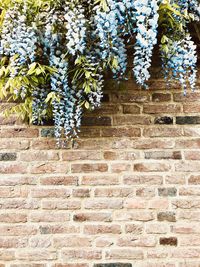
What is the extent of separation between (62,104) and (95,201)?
64 centimetres

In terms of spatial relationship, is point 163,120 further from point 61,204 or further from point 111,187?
point 61,204

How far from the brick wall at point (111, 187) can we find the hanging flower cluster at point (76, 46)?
0.19 meters

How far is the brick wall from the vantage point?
2746 mm

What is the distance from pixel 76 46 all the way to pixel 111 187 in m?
0.91

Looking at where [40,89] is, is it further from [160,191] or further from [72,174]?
[160,191]

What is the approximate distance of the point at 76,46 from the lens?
7.87 feet

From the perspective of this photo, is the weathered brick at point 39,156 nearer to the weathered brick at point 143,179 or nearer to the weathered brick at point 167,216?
the weathered brick at point 143,179

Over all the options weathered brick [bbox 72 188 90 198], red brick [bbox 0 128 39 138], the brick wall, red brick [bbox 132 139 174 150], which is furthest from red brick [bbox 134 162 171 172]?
red brick [bbox 0 128 39 138]

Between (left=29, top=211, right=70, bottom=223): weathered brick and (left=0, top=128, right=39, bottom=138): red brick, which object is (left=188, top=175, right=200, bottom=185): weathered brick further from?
(left=0, top=128, right=39, bottom=138): red brick

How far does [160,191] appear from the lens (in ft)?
9.16

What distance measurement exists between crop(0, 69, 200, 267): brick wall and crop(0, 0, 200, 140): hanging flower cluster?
0.19 metres

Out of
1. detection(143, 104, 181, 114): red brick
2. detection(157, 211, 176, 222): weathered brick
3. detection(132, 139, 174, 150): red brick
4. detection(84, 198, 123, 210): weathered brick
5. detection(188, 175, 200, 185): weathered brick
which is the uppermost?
detection(143, 104, 181, 114): red brick

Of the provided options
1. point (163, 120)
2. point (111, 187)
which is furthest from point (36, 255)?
point (163, 120)

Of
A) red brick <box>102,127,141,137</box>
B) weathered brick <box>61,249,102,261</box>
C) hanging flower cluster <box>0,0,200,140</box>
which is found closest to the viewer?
hanging flower cluster <box>0,0,200,140</box>
